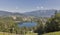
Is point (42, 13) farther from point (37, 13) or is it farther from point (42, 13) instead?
point (37, 13)

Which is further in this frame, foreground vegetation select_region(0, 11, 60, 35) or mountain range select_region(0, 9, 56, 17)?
mountain range select_region(0, 9, 56, 17)

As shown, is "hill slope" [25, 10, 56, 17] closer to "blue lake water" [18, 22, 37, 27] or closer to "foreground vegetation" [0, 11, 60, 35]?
"foreground vegetation" [0, 11, 60, 35]

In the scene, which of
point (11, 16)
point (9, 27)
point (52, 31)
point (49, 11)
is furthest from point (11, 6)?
point (52, 31)

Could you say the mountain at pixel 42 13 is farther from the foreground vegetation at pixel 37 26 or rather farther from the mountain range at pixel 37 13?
the foreground vegetation at pixel 37 26

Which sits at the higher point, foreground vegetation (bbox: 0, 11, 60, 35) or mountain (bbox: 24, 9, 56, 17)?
mountain (bbox: 24, 9, 56, 17)

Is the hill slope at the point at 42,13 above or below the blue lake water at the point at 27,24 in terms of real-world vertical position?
above

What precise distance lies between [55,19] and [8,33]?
5.23ft

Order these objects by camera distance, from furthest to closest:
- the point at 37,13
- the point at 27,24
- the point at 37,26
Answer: the point at 37,13, the point at 27,24, the point at 37,26

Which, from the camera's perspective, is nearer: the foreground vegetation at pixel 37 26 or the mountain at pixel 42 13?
the foreground vegetation at pixel 37 26

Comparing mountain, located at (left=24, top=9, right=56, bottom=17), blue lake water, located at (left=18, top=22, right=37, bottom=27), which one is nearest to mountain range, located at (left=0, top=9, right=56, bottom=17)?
mountain, located at (left=24, top=9, right=56, bottom=17)

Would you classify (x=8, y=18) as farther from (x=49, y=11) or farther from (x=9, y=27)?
(x=49, y=11)

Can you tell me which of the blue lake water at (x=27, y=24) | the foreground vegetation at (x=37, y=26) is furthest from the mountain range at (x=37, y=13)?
the blue lake water at (x=27, y=24)

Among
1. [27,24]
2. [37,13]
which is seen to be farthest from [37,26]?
[37,13]

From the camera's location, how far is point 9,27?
227 inches
